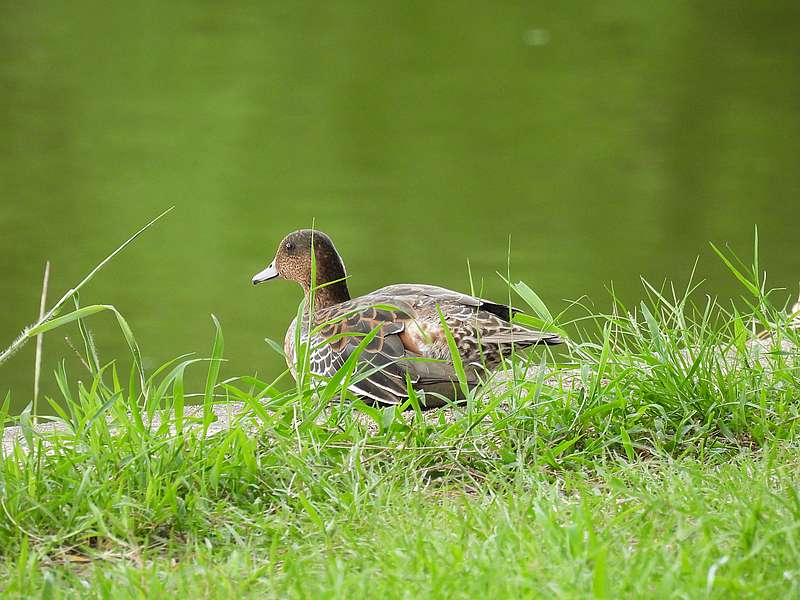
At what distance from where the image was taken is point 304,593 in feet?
9.03

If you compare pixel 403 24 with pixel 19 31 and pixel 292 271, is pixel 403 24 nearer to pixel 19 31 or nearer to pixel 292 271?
pixel 19 31

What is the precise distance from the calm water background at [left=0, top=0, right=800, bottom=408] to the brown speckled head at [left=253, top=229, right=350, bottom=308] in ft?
9.56

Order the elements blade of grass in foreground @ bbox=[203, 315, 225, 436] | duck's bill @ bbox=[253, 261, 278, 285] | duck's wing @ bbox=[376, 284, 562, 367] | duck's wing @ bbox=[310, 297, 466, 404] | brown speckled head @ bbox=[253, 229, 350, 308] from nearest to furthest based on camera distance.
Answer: blade of grass in foreground @ bbox=[203, 315, 225, 436], duck's wing @ bbox=[310, 297, 466, 404], duck's wing @ bbox=[376, 284, 562, 367], brown speckled head @ bbox=[253, 229, 350, 308], duck's bill @ bbox=[253, 261, 278, 285]

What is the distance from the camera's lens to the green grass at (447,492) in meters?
2.79

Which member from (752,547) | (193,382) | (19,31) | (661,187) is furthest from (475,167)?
(752,547)

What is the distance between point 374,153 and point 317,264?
8702 millimetres

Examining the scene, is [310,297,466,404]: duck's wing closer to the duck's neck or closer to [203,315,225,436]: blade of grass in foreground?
[203,315,225,436]: blade of grass in foreground

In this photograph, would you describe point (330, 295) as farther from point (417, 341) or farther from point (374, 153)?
point (374, 153)

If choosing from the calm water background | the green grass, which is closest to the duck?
the green grass

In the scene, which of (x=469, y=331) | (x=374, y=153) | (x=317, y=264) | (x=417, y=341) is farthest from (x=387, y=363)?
(x=374, y=153)

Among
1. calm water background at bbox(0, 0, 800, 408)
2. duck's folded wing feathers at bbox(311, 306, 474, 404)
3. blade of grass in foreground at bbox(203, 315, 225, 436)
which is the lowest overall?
calm water background at bbox(0, 0, 800, 408)

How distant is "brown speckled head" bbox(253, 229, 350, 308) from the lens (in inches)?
211

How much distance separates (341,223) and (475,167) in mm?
2582

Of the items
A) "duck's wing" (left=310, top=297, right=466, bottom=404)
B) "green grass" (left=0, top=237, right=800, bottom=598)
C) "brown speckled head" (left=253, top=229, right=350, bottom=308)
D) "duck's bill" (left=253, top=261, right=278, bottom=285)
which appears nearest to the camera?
"green grass" (left=0, top=237, right=800, bottom=598)
